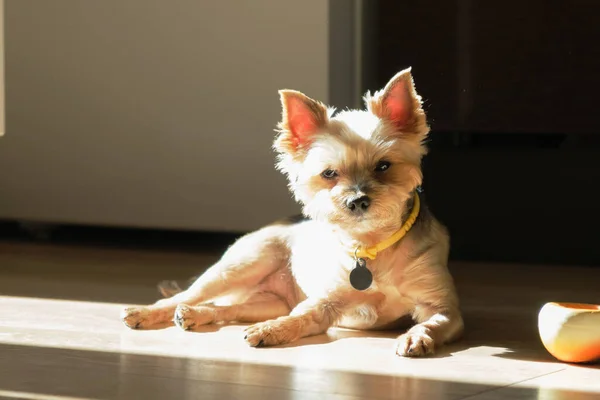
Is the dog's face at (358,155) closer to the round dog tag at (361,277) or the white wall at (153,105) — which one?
the round dog tag at (361,277)

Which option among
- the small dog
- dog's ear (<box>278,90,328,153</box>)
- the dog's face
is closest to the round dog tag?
the small dog

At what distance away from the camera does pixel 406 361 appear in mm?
2490

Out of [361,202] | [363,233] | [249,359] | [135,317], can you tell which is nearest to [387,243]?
[363,233]

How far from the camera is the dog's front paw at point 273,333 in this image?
2.67m

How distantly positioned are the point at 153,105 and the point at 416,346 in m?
2.36

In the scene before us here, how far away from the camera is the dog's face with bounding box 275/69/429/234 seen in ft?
8.82

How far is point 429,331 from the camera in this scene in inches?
103

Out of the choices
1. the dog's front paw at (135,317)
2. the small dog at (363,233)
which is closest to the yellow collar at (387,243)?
the small dog at (363,233)

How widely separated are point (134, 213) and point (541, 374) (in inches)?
105

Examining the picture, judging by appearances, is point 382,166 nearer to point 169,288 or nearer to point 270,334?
point 270,334

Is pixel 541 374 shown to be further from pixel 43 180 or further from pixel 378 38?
pixel 43 180

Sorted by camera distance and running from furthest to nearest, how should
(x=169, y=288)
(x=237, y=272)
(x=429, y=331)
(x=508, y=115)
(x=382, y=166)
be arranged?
(x=508, y=115), (x=169, y=288), (x=237, y=272), (x=382, y=166), (x=429, y=331)

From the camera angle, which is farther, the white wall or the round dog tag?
the white wall

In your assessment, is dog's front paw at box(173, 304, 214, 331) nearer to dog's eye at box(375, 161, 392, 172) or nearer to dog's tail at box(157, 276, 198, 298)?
dog's tail at box(157, 276, 198, 298)
